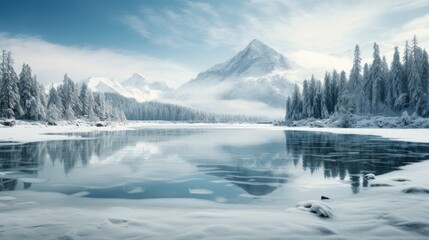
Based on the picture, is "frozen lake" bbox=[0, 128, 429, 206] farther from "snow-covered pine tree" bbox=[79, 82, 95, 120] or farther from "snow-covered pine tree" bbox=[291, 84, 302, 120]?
"snow-covered pine tree" bbox=[291, 84, 302, 120]

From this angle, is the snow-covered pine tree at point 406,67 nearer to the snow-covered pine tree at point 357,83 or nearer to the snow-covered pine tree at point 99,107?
the snow-covered pine tree at point 357,83

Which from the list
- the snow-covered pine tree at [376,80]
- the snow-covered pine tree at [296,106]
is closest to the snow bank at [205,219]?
the snow-covered pine tree at [376,80]

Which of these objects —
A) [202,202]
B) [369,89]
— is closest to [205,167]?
[202,202]

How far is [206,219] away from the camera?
7914mm

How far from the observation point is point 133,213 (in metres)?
8.64

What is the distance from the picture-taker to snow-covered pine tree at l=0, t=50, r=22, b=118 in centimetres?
6993

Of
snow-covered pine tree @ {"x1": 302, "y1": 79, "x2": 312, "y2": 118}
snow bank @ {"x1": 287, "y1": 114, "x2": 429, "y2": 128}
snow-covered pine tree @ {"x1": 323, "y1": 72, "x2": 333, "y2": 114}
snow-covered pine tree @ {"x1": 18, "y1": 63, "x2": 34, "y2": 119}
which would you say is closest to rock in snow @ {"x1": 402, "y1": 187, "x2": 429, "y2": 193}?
snow bank @ {"x1": 287, "y1": 114, "x2": 429, "y2": 128}

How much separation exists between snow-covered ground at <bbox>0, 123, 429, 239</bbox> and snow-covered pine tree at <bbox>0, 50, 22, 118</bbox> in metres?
71.0

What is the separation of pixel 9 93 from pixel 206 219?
78.3 m

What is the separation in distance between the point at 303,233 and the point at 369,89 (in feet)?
290

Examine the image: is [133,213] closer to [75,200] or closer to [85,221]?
[85,221]

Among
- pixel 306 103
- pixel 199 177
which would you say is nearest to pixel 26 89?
pixel 199 177

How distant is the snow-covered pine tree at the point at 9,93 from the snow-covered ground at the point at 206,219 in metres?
71.0

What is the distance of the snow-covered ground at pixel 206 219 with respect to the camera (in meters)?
6.81
